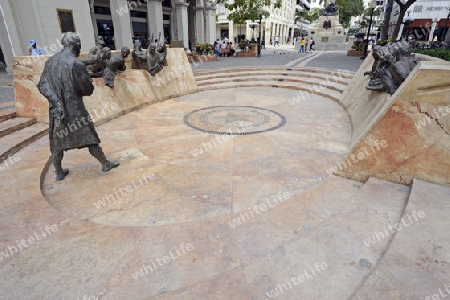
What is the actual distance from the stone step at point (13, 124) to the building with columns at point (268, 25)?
125 feet

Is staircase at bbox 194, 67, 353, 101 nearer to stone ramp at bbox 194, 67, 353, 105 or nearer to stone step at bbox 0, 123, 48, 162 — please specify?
stone ramp at bbox 194, 67, 353, 105

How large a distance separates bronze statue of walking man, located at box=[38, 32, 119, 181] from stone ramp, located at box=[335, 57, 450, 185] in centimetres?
363

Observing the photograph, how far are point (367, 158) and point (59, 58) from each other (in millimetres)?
4089

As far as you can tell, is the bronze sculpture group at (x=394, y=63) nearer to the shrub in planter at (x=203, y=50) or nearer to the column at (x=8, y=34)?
the column at (x=8, y=34)

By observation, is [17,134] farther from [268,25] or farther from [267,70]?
[268,25]

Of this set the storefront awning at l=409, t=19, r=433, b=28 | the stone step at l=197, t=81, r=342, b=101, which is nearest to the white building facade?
the storefront awning at l=409, t=19, r=433, b=28

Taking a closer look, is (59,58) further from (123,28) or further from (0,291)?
(123,28)

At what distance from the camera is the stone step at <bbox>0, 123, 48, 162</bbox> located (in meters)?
4.29

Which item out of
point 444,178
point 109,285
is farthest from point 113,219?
point 444,178

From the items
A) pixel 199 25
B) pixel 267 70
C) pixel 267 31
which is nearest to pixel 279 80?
pixel 267 70

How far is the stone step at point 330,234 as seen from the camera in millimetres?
1920

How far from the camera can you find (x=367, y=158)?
340 cm

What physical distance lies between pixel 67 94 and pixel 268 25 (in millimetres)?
55415

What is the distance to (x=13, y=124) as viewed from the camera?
5.18 m
